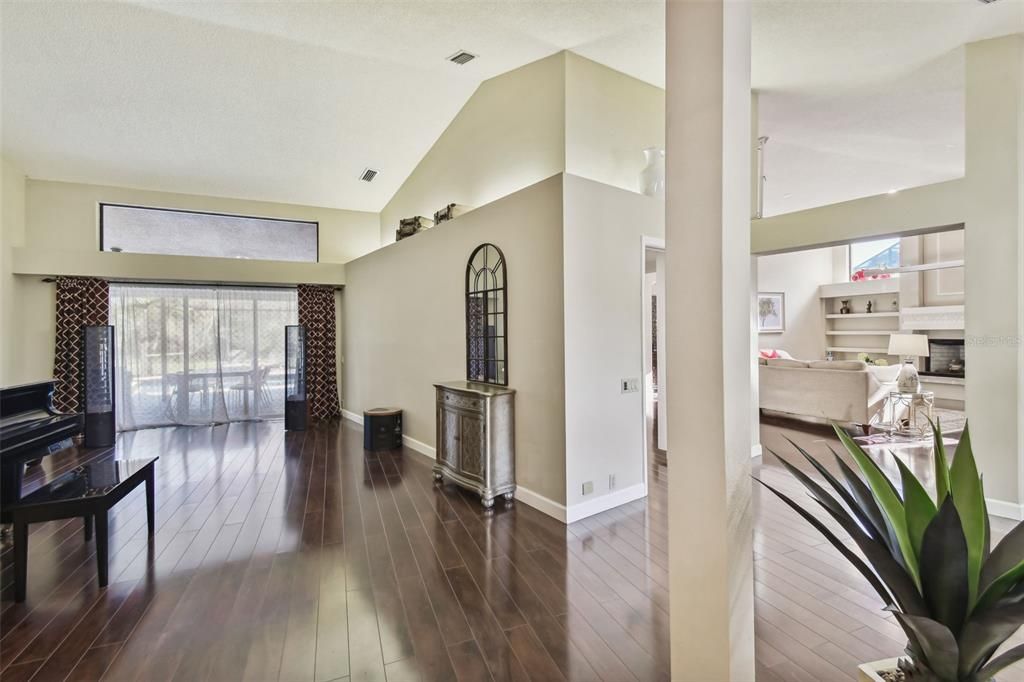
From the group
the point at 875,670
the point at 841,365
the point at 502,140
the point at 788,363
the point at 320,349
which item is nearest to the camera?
the point at 875,670

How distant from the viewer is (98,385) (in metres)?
5.98

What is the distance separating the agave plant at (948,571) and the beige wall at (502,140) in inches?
132

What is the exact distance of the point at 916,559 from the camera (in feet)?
3.81

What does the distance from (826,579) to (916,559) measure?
74.4 inches

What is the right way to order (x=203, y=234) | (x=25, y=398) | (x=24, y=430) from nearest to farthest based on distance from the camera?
(x=24, y=430) → (x=25, y=398) → (x=203, y=234)

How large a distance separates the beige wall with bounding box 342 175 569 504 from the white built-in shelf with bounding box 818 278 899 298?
32.8 feet

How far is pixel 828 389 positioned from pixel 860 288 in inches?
229

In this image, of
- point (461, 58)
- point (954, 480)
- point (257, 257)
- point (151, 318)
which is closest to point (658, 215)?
point (461, 58)

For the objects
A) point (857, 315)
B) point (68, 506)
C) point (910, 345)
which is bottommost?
point (68, 506)

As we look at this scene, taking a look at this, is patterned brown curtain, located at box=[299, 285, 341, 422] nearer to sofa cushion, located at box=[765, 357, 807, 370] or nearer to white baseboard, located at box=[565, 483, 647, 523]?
white baseboard, located at box=[565, 483, 647, 523]

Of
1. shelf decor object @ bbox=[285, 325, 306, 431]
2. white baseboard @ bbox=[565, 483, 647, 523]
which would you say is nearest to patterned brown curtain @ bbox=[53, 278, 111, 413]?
shelf decor object @ bbox=[285, 325, 306, 431]

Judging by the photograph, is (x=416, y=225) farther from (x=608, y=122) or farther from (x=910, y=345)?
(x=910, y=345)

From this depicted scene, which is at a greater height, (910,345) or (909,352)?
(910,345)

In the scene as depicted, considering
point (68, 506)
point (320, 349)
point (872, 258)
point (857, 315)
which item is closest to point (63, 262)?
point (320, 349)
